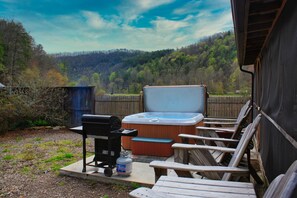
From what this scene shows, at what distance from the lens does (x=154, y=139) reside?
498 centimetres

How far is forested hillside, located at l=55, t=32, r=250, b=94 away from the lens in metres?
9.95

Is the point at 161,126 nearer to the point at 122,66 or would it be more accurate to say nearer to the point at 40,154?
the point at 40,154

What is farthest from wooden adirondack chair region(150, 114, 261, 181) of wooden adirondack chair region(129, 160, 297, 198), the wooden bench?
the wooden bench

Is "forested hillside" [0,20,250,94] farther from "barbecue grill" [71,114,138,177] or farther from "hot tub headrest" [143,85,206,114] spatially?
"barbecue grill" [71,114,138,177]

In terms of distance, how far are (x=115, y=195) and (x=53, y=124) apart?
621cm

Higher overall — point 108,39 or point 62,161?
point 108,39

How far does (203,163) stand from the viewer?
271 cm

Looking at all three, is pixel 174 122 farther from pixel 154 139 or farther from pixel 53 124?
pixel 53 124

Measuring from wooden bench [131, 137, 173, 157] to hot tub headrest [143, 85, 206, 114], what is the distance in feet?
6.36

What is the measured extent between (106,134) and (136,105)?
16.1ft

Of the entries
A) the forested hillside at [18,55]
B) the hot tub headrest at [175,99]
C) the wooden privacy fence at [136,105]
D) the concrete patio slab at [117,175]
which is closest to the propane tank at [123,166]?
the concrete patio slab at [117,175]

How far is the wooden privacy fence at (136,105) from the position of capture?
292 inches

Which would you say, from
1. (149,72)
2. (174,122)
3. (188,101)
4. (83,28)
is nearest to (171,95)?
(188,101)

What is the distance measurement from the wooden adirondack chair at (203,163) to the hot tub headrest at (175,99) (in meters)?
3.81
